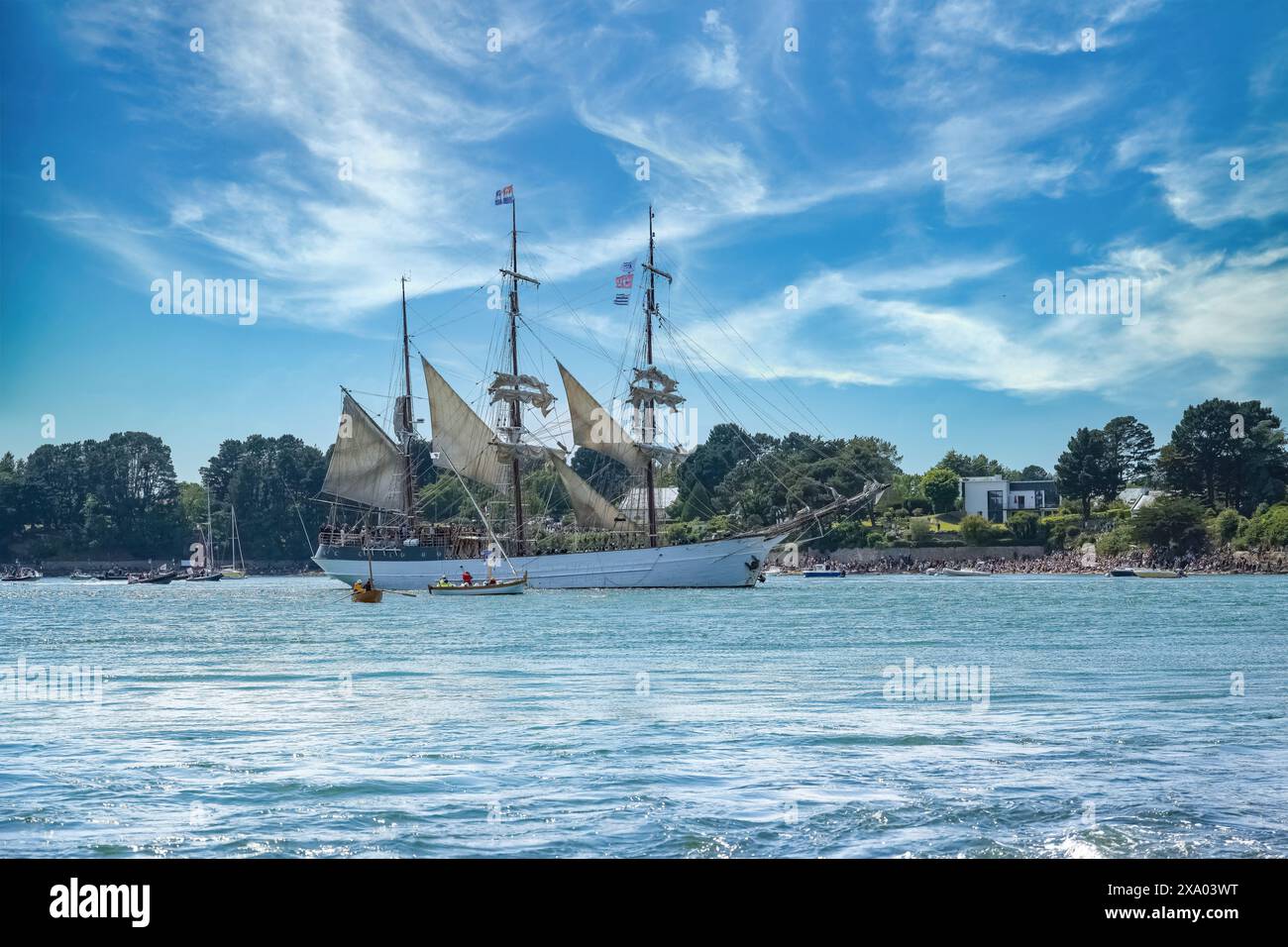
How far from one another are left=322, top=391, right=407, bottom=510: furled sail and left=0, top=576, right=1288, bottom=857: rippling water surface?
46347 mm

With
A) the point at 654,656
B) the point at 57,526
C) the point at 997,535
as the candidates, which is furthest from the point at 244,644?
the point at 57,526

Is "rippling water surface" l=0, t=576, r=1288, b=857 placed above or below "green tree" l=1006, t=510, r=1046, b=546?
below

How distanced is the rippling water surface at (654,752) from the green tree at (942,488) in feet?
350

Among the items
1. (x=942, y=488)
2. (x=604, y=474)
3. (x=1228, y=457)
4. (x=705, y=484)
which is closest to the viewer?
(x=604, y=474)

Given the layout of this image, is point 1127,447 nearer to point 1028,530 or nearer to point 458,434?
point 1028,530

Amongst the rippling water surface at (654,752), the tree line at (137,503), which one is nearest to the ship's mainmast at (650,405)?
the rippling water surface at (654,752)

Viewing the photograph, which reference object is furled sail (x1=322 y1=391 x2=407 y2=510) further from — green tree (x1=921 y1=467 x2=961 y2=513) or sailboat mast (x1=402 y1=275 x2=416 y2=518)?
green tree (x1=921 y1=467 x2=961 y2=513)

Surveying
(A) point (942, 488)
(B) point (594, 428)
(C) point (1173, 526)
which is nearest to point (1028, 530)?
(A) point (942, 488)

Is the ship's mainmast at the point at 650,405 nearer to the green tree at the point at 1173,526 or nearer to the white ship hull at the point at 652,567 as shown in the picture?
the white ship hull at the point at 652,567

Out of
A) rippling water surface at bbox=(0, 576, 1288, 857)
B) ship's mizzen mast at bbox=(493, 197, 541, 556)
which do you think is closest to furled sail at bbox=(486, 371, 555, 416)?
ship's mizzen mast at bbox=(493, 197, 541, 556)

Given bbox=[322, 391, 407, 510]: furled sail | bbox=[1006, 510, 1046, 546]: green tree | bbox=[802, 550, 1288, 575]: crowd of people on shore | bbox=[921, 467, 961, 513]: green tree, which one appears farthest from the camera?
bbox=[921, 467, 961, 513]: green tree

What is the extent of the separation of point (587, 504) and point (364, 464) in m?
15.9

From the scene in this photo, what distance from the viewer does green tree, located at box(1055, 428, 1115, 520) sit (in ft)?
422

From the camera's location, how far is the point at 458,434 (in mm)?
80125
